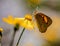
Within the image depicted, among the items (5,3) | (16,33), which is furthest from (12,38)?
(5,3)

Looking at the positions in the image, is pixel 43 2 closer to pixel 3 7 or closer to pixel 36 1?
pixel 36 1

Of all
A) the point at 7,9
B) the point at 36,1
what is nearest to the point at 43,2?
Result: the point at 36,1

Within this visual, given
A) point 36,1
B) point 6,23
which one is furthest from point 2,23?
point 36,1

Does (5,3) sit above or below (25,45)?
above

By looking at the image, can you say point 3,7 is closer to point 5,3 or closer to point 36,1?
point 5,3

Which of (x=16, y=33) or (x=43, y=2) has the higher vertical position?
(x=43, y=2)
